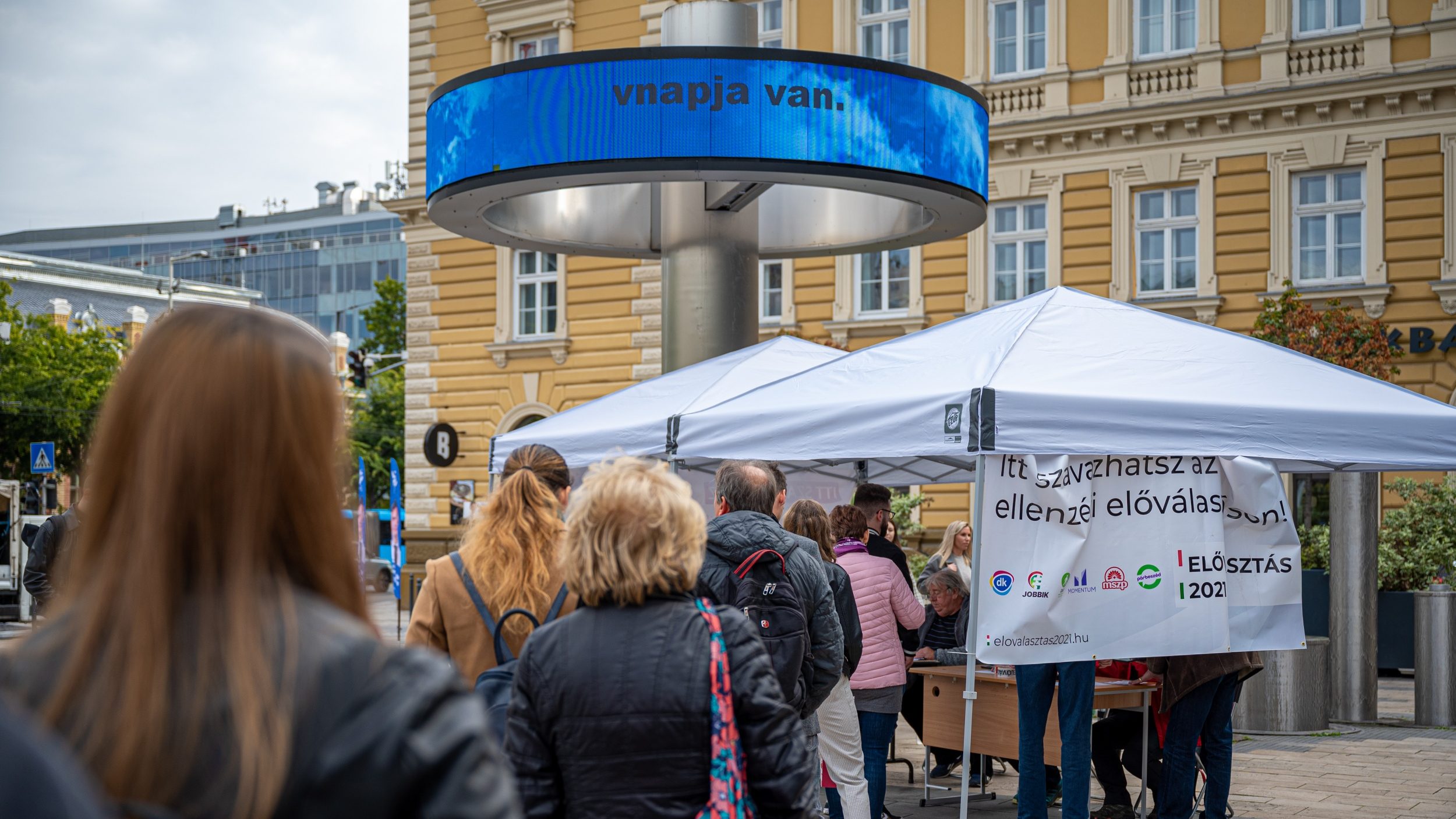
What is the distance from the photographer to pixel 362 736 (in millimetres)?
1420

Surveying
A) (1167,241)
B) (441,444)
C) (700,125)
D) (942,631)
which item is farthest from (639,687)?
(441,444)

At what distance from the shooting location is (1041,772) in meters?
7.10

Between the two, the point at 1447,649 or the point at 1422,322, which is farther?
the point at 1422,322

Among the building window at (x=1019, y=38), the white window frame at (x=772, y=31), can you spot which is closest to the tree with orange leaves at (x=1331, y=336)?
the building window at (x=1019, y=38)

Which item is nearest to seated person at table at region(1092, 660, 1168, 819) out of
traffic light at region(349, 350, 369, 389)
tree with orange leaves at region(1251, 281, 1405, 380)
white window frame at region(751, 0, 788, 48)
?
tree with orange leaves at region(1251, 281, 1405, 380)

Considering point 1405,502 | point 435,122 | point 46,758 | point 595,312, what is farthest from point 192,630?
point 595,312

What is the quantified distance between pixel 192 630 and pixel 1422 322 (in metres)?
22.1

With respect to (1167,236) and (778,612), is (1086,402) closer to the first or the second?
(778,612)

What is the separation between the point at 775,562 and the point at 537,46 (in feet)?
83.4

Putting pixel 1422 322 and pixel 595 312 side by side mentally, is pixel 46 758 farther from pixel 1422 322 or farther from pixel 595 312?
pixel 595 312

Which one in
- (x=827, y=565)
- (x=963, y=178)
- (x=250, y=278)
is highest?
(x=250, y=278)

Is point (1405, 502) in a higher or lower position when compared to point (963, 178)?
lower

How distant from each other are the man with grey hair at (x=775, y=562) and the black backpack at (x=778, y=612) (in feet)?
0.07

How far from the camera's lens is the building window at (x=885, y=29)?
25.4 meters
